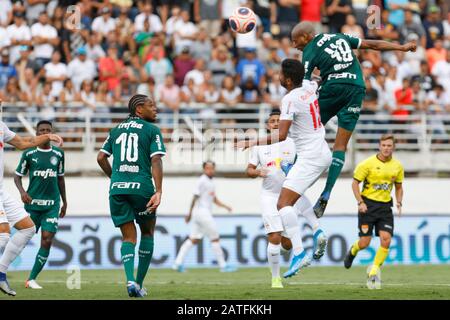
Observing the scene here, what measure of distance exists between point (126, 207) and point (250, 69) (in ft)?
43.4

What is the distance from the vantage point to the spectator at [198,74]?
27.5 m

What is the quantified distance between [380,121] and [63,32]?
27.0ft

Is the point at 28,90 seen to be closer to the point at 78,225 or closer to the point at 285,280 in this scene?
the point at 78,225

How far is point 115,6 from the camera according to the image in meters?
28.8

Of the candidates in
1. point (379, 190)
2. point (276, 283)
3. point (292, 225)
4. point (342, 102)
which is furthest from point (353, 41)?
point (379, 190)

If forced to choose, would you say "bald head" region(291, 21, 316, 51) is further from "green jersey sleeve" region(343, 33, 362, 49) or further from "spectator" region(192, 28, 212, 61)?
"spectator" region(192, 28, 212, 61)

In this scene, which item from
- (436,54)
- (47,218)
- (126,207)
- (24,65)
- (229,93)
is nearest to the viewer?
(126,207)

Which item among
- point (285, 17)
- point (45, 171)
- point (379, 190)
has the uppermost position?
point (285, 17)

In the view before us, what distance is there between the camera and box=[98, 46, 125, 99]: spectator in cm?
2711

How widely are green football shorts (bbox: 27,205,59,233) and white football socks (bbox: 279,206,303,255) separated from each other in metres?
4.25

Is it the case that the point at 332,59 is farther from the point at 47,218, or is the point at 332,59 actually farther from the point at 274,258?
the point at 47,218

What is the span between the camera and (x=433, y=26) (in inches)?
1171

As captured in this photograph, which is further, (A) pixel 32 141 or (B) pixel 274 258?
(B) pixel 274 258

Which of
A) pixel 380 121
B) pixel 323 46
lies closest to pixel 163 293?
pixel 323 46
